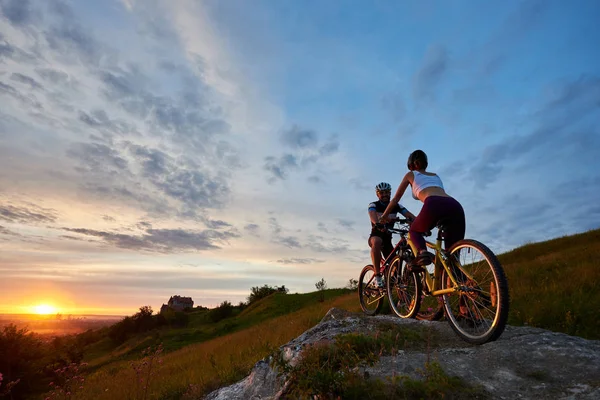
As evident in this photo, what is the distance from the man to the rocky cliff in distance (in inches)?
124

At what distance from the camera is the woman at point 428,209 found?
19.8 ft

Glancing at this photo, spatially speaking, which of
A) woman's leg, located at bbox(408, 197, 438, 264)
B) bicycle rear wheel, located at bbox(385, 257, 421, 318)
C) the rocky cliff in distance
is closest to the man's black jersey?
bicycle rear wheel, located at bbox(385, 257, 421, 318)

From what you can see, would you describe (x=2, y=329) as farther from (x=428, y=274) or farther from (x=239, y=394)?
(x=428, y=274)

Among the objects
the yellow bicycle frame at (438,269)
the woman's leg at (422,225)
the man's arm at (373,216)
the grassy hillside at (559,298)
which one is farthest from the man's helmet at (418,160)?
the grassy hillside at (559,298)

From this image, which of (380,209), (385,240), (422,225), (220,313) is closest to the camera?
(422,225)

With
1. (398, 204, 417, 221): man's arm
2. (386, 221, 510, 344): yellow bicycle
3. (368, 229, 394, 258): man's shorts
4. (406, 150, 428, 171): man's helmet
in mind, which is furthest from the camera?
(368, 229, 394, 258): man's shorts

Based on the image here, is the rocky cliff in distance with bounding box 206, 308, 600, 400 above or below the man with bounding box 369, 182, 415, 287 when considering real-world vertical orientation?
below

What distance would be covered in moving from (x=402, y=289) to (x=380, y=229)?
5.16 ft

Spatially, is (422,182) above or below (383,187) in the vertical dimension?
below

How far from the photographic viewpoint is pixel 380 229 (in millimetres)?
8789

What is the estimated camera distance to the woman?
19.8 ft

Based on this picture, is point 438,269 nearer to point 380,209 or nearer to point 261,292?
point 380,209

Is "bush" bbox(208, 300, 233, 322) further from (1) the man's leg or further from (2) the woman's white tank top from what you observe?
(2) the woman's white tank top

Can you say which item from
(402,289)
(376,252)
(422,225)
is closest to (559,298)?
(402,289)
